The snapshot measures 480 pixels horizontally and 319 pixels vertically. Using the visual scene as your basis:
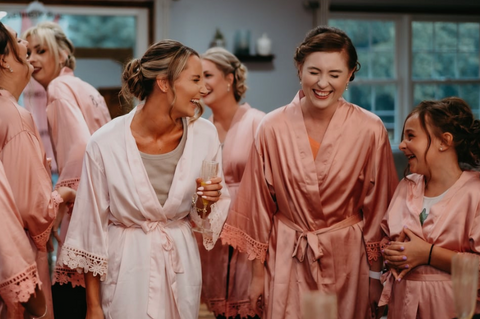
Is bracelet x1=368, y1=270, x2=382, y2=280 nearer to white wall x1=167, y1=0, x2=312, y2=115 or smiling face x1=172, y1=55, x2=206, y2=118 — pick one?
smiling face x1=172, y1=55, x2=206, y2=118

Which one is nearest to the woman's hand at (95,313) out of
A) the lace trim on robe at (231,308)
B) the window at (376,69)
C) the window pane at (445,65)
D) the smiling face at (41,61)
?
the lace trim on robe at (231,308)

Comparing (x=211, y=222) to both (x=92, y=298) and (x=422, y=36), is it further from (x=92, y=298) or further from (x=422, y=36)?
(x=422, y=36)

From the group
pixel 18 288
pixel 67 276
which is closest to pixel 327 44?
pixel 67 276

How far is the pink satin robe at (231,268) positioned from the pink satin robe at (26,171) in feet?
3.48

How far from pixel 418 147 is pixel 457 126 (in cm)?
15

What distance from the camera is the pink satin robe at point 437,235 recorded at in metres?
2.23

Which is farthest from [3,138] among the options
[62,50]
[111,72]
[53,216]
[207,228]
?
[111,72]

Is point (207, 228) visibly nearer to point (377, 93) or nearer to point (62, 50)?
point (62, 50)

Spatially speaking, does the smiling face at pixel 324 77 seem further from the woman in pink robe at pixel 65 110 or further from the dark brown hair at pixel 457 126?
the woman in pink robe at pixel 65 110

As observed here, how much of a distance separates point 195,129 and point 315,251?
→ 25.3 inches

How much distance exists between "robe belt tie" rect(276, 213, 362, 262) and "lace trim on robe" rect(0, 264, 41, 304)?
989 millimetres

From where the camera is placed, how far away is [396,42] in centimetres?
746

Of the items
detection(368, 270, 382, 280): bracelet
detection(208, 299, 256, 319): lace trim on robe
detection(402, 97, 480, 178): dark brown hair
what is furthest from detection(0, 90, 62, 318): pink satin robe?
detection(402, 97, 480, 178): dark brown hair

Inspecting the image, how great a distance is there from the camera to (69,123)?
10.1 feet
